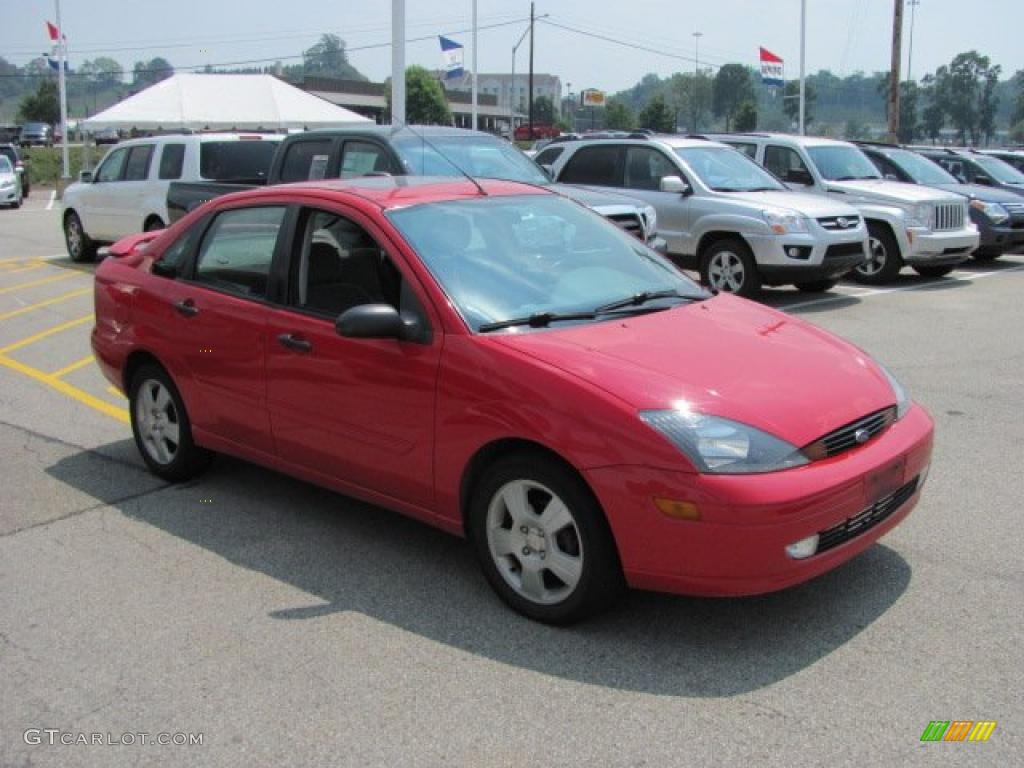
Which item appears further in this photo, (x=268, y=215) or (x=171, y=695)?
(x=268, y=215)

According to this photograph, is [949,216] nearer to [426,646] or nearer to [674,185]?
[674,185]

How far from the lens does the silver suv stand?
1167cm

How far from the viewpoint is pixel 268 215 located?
518 centimetres

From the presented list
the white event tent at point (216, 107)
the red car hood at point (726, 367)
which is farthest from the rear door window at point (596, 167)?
the white event tent at point (216, 107)

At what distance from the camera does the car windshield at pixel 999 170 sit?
1872 cm

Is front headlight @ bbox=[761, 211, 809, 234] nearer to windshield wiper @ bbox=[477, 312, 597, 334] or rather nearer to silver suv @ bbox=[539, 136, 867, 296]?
silver suv @ bbox=[539, 136, 867, 296]

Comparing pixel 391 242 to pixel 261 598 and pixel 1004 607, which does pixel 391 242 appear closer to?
pixel 261 598

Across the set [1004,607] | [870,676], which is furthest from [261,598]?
[1004,607]

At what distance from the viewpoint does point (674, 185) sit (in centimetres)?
1195

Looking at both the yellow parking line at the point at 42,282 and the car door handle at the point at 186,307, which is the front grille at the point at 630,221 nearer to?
the car door handle at the point at 186,307

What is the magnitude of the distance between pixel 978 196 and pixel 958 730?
48.3 feet

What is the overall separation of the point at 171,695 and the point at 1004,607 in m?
3.11

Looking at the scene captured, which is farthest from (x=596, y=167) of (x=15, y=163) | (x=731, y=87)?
Result: (x=731, y=87)

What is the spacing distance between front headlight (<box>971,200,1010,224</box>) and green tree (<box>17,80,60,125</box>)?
8206 centimetres
